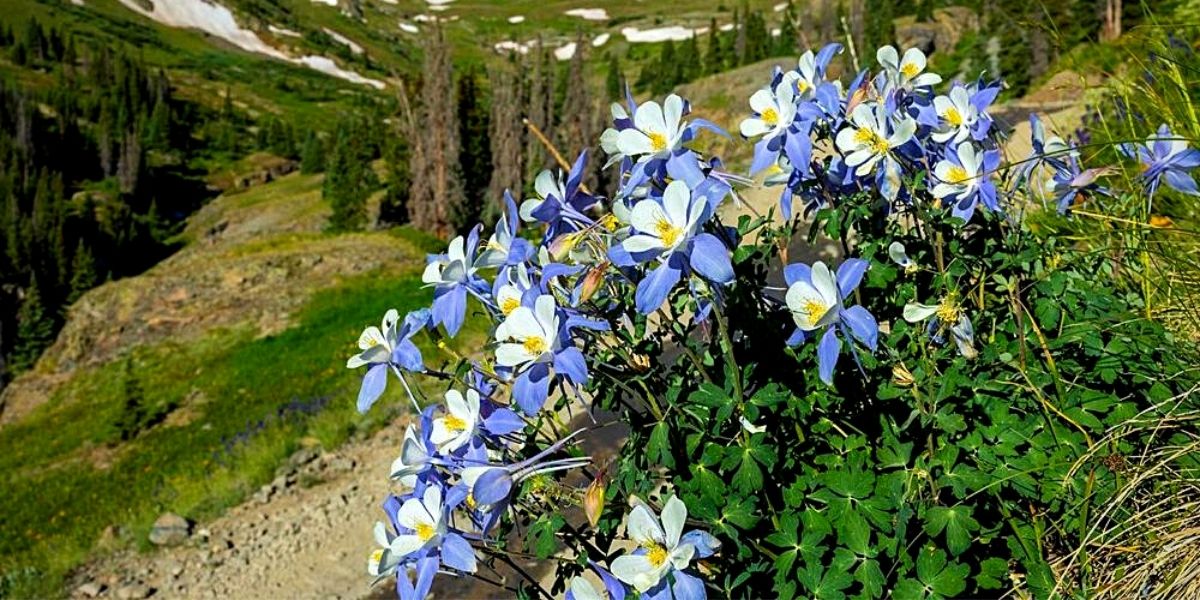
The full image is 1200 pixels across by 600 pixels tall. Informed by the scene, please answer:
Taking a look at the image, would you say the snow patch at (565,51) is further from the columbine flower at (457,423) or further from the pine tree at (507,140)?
the columbine flower at (457,423)

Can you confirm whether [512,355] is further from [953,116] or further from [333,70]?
[333,70]

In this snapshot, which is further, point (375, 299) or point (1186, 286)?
point (375, 299)

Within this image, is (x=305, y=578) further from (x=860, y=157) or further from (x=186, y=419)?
(x=186, y=419)

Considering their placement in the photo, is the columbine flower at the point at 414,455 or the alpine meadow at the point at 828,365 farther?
the columbine flower at the point at 414,455

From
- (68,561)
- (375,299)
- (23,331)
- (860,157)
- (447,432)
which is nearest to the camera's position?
(447,432)

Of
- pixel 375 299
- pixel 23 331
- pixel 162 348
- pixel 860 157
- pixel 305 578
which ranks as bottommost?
pixel 23 331

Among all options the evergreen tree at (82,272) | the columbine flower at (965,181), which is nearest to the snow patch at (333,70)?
the evergreen tree at (82,272)

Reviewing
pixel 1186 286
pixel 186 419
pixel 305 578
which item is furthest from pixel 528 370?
pixel 186 419

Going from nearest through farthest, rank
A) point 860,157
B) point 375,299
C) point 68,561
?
point 860,157
point 68,561
point 375,299
